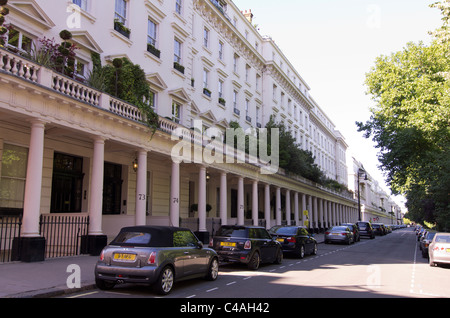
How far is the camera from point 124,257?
28.8ft

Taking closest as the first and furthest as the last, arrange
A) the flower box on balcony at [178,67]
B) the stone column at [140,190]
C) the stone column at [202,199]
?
the stone column at [140,190] → the stone column at [202,199] → the flower box on balcony at [178,67]

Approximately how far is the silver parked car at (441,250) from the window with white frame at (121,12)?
19.0 metres

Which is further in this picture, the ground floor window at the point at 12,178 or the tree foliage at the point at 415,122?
the tree foliage at the point at 415,122

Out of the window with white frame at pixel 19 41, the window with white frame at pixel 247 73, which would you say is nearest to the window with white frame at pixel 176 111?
the window with white frame at pixel 19 41

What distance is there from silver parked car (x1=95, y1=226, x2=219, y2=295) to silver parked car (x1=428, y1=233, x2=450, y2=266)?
11.4 meters

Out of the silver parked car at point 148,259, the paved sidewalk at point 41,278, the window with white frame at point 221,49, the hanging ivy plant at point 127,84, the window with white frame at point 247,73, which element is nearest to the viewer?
the paved sidewalk at point 41,278

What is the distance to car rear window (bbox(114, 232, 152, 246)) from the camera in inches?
359

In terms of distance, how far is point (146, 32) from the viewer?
72.0ft

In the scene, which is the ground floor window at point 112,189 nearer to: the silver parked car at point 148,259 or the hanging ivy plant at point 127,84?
the hanging ivy plant at point 127,84

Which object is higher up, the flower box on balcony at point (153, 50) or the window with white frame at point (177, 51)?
the window with white frame at point (177, 51)

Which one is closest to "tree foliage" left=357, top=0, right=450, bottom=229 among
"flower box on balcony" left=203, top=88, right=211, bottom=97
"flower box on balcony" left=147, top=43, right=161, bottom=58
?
"flower box on balcony" left=203, top=88, right=211, bottom=97

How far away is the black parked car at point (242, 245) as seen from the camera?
13672 mm
